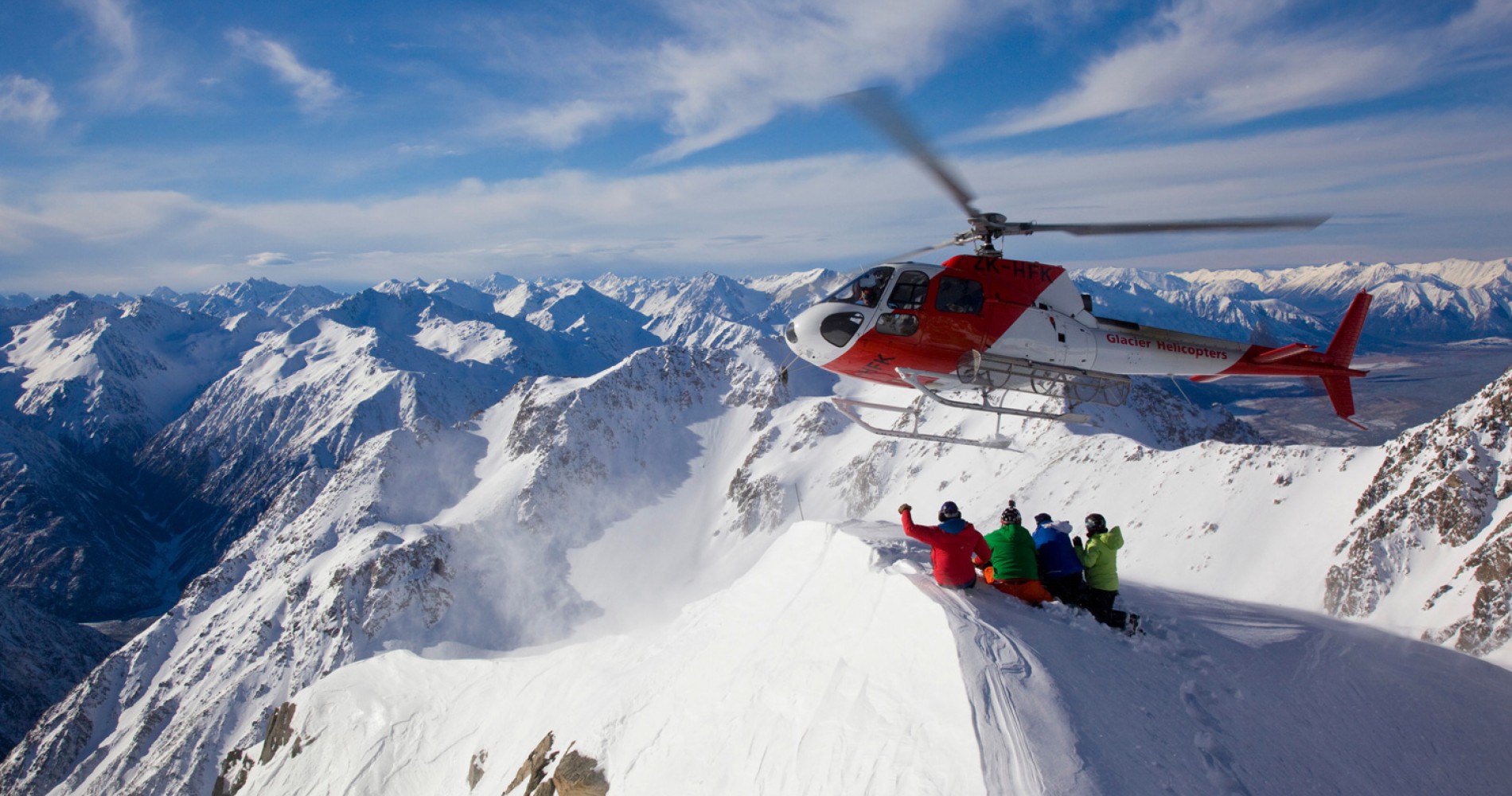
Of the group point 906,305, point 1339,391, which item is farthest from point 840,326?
point 1339,391

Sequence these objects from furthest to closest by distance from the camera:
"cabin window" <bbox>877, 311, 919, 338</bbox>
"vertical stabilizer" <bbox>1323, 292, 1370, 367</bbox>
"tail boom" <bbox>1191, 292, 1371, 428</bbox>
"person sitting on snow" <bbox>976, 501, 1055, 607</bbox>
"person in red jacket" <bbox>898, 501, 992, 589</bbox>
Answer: "vertical stabilizer" <bbox>1323, 292, 1370, 367</bbox>
"tail boom" <bbox>1191, 292, 1371, 428</bbox>
"cabin window" <bbox>877, 311, 919, 338</bbox>
"person sitting on snow" <bbox>976, 501, 1055, 607</bbox>
"person in red jacket" <bbox>898, 501, 992, 589</bbox>

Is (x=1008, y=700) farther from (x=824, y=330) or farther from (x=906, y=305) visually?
(x=906, y=305)

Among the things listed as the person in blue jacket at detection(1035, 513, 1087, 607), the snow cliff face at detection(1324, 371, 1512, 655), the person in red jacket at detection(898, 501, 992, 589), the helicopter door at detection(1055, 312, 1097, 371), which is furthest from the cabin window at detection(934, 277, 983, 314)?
the snow cliff face at detection(1324, 371, 1512, 655)

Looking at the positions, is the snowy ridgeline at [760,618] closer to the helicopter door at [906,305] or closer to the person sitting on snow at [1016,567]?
the person sitting on snow at [1016,567]

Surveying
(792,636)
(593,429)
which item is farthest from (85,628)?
(792,636)

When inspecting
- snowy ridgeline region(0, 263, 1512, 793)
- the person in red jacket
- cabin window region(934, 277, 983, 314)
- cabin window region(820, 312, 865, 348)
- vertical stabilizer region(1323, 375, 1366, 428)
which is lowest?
snowy ridgeline region(0, 263, 1512, 793)

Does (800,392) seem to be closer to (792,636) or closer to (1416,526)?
(1416,526)

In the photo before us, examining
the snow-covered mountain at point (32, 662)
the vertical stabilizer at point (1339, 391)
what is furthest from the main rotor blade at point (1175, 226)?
the snow-covered mountain at point (32, 662)

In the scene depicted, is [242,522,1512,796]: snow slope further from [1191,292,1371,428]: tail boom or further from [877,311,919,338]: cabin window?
[1191,292,1371,428]: tail boom
